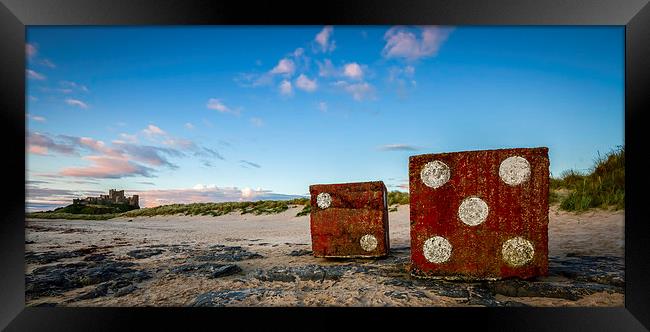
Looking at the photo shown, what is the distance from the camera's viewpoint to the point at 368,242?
4.74 meters

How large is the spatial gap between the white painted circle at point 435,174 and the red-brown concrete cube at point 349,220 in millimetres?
1231

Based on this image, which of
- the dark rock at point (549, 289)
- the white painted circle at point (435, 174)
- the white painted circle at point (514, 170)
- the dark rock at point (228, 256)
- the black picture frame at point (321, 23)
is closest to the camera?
the black picture frame at point (321, 23)

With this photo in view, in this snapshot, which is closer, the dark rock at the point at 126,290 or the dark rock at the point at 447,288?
the dark rock at the point at 447,288

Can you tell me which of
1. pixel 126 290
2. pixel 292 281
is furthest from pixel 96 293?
pixel 292 281

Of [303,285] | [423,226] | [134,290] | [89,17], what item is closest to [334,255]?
[303,285]

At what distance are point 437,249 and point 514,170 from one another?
3.44 feet

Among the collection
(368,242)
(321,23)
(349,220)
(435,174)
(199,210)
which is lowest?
(199,210)

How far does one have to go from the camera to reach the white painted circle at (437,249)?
3457mm

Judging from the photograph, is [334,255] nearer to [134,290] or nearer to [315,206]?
[315,206]

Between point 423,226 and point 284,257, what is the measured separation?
258 centimetres

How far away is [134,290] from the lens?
12.2ft

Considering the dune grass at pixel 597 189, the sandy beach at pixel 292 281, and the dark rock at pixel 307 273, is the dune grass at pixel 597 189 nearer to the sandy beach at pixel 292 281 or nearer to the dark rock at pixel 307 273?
the sandy beach at pixel 292 281

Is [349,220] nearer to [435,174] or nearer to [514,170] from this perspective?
[435,174]

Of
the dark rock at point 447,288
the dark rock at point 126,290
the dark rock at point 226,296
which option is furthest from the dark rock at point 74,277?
the dark rock at point 447,288
